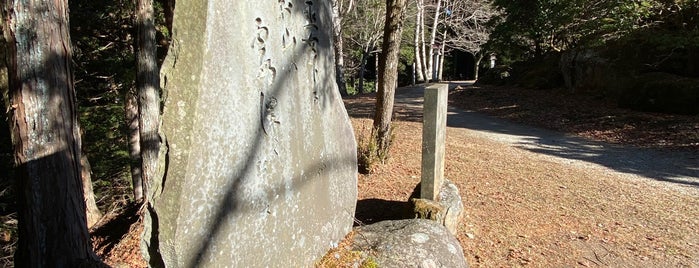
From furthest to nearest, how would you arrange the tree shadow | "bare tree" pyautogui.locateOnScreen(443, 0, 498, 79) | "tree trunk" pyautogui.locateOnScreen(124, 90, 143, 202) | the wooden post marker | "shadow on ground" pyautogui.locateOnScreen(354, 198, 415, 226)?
1. "bare tree" pyautogui.locateOnScreen(443, 0, 498, 79)
2. "tree trunk" pyautogui.locateOnScreen(124, 90, 143, 202)
3. the tree shadow
4. "shadow on ground" pyautogui.locateOnScreen(354, 198, 415, 226)
5. the wooden post marker

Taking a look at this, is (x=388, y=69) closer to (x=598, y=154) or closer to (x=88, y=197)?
(x=598, y=154)

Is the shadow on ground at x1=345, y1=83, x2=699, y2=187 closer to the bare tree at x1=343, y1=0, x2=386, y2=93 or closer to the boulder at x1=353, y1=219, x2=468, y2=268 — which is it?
the boulder at x1=353, y1=219, x2=468, y2=268

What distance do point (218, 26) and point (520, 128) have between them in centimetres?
1189

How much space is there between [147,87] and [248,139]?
511cm

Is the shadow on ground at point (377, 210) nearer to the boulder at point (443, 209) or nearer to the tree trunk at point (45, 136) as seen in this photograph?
the boulder at point (443, 209)

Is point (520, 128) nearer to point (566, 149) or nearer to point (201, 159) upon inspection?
point (566, 149)

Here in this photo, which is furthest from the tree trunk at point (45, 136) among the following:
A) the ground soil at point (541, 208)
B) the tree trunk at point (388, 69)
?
the tree trunk at point (388, 69)

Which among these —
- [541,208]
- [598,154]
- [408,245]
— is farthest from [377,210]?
[598,154]

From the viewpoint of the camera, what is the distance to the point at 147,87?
6.81 m

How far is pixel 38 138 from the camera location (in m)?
4.31

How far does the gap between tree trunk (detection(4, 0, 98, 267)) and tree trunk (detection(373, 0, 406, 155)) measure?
13.8ft

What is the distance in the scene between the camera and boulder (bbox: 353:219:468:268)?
9.89ft

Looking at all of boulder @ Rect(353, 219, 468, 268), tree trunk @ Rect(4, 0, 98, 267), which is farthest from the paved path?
tree trunk @ Rect(4, 0, 98, 267)

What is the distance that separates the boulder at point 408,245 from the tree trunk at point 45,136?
3.00 metres
